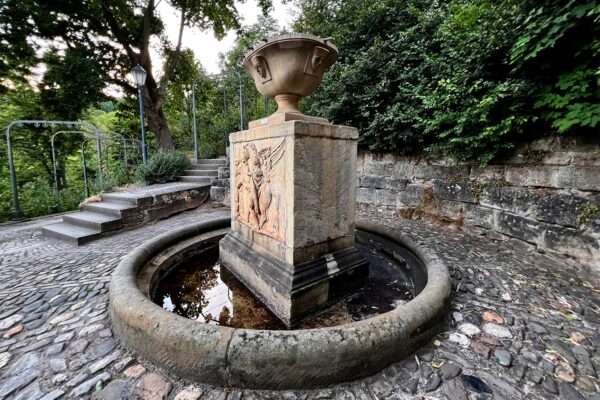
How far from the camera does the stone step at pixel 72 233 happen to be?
356 cm

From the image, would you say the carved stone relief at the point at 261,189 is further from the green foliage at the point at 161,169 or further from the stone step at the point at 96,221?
the green foliage at the point at 161,169

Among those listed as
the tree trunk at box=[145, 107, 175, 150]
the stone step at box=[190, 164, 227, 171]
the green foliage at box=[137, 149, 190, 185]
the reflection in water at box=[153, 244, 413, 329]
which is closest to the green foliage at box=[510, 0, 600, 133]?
the reflection in water at box=[153, 244, 413, 329]

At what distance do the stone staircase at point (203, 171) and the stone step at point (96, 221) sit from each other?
7.30ft

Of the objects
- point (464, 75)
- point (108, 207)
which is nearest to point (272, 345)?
point (464, 75)

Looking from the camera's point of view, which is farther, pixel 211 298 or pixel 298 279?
pixel 211 298

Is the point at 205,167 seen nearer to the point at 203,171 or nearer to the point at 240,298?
the point at 203,171

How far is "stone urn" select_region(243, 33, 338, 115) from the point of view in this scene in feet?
6.35

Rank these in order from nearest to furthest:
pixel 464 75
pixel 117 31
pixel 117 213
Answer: pixel 464 75 < pixel 117 213 < pixel 117 31

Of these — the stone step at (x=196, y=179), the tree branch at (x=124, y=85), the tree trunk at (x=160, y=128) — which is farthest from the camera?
the tree trunk at (x=160, y=128)

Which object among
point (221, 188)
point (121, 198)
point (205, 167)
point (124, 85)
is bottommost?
point (121, 198)

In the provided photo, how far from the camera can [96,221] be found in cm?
392

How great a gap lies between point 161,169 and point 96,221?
282 centimetres

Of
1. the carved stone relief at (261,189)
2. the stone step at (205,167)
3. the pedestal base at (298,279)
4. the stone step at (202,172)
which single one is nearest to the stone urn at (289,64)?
the carved stone relief at (261,189)

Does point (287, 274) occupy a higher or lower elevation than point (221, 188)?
lower
